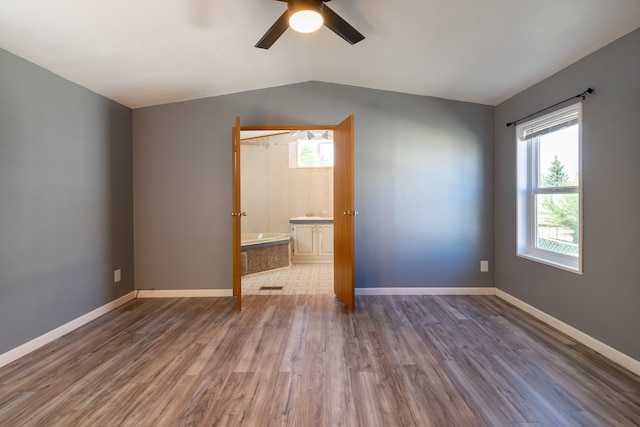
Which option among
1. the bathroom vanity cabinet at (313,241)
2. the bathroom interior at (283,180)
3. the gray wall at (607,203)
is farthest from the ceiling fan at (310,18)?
the bathroom interior at (283,180)

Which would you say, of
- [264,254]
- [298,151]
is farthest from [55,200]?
[298,151]

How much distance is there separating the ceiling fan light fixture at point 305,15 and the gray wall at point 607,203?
6.93 feet

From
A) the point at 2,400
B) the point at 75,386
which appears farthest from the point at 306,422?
the point at 2,400

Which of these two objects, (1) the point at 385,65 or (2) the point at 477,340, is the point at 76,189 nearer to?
(1) the point at 385,65

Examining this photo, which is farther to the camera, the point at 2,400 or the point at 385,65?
the point at 385,65

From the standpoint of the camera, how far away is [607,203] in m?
2.14

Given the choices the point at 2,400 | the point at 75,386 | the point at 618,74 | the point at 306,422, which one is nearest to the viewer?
the point at 306,422

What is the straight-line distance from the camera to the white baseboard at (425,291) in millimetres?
A: 3547

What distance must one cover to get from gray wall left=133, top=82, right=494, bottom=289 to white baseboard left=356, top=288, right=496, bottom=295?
0.21 feet

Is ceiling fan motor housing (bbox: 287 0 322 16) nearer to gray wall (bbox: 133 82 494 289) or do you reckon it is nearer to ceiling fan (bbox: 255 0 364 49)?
ceiling fan (bbox: 255 0 364 49)

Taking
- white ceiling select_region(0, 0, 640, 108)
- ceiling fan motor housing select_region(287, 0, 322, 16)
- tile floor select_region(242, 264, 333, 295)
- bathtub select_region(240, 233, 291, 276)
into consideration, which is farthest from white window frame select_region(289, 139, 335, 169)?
ceiling fan motor housing select_region(287, 0, 322, 16)

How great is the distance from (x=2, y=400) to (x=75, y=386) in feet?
1.09

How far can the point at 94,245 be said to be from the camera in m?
2.93

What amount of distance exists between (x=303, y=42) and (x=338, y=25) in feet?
2.84
